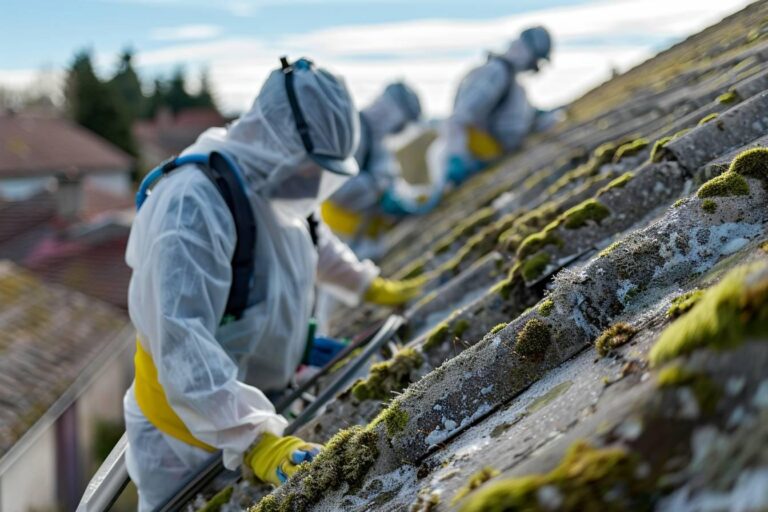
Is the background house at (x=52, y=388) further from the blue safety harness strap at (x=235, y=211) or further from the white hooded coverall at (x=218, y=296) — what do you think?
the blue safety harness strap at (x=235, y=211)

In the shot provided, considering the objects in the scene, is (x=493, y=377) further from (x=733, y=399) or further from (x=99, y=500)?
(x=99, y=500)

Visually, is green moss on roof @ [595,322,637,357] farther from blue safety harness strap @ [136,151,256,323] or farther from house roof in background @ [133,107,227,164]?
house roof in background @ [133,107,227,164]

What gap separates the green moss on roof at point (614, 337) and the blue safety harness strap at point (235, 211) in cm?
156

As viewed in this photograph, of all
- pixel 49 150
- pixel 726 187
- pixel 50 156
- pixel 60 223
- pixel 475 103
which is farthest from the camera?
pixel 49 150

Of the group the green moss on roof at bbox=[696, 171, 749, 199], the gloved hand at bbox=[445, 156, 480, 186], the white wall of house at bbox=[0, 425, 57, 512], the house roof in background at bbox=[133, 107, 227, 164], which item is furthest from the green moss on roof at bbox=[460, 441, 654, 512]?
the house roof in background at bbox=[133, 107, 227, 164]

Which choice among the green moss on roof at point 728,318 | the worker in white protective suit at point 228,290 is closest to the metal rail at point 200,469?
the worker in white protective suit at point 228,290

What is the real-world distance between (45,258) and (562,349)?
2011cm

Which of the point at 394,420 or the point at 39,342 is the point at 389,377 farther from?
the point at 39,342

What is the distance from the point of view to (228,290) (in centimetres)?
302

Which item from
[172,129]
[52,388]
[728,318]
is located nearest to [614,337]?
[728,318]

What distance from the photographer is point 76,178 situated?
22.9 metres

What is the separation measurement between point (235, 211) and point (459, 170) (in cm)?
646

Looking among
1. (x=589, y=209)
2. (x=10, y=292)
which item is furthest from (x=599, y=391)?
(x=10, y=292)

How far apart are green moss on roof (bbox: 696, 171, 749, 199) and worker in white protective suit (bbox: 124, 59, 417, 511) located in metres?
1.48
